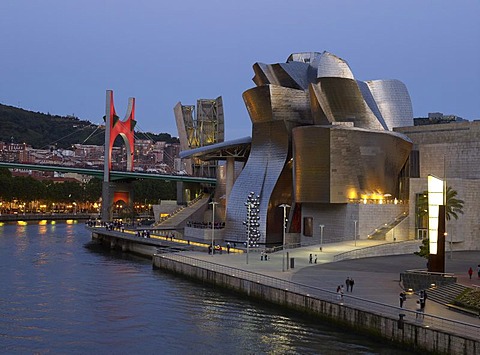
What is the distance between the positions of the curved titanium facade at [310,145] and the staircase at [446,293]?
77.8 ft

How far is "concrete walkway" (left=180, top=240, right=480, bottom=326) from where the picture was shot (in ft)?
92.5

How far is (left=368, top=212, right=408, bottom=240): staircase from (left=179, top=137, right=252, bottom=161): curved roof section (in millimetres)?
15875

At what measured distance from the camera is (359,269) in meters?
37.8

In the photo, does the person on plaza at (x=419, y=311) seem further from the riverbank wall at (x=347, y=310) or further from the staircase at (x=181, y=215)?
the staircase at (x=181, y=215)

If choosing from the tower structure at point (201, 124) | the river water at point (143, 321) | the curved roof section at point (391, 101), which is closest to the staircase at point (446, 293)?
the river water at point (143, 321)

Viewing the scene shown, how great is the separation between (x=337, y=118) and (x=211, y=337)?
109 feet

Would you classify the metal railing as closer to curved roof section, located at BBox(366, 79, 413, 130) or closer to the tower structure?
curved roof section, located at BBox(366, 79, 413, 130)

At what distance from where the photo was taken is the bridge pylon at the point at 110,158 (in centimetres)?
9531

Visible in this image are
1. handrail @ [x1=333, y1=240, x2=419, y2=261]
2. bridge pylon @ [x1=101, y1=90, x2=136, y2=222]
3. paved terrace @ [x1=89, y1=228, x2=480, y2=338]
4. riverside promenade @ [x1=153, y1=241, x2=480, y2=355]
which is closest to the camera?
riverside promenade @ [x1=153, y1=241, x2=480, y2=355]

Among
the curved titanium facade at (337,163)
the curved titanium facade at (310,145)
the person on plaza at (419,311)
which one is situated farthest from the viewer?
the curved titanium facade at (310,145)

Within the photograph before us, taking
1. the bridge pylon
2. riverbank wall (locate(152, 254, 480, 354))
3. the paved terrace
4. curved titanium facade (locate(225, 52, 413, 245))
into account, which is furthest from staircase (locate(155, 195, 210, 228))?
riverbank wall (locate(152, 254, 480, 354))

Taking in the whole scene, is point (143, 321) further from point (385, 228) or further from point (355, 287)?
point (385, 228)

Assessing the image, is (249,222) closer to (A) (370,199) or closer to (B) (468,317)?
(A) (370,199)

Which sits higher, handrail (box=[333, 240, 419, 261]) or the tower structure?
the tower structure
